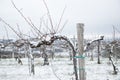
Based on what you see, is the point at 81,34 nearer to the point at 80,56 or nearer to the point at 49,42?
the point at 80,56

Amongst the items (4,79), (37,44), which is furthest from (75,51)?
(4,79)

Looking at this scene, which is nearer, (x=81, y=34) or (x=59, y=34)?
(x=81, y=34)

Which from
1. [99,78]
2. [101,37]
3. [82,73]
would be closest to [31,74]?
[99,78]

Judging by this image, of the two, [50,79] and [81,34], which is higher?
[81,34]

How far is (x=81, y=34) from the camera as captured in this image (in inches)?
169

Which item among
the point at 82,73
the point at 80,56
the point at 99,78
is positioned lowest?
the point at 99,78

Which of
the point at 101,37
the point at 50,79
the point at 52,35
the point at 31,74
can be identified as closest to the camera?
the point at 52,35

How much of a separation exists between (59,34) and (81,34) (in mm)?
955

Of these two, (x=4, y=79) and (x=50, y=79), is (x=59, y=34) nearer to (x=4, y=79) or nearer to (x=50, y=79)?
(x=50, y=79)

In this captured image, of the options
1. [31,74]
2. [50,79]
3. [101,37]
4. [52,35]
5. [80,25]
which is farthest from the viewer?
[31,74]

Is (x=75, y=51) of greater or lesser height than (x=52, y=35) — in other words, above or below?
below

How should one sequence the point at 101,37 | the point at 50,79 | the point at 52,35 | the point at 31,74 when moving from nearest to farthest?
the point at 52,35 → the point at 101,37 → the point at 50,79 → the point at 31,74

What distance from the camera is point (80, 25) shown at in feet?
14.0

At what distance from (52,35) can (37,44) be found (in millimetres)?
406
